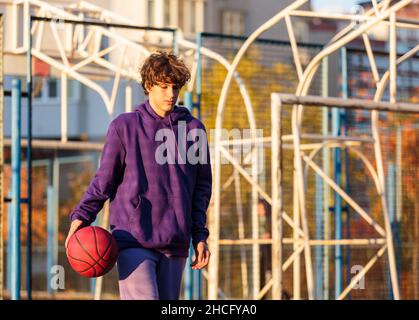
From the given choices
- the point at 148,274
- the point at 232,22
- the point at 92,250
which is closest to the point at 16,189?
the point at 92,250

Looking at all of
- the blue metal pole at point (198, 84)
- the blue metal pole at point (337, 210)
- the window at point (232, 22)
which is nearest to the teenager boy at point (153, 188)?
the blue metal pole at point (198, 84)

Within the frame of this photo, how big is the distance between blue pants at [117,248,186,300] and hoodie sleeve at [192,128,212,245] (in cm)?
18

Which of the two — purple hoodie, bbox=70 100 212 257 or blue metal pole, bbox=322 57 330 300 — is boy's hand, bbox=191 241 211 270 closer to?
purple hoodie, bbox=70 100 212 257

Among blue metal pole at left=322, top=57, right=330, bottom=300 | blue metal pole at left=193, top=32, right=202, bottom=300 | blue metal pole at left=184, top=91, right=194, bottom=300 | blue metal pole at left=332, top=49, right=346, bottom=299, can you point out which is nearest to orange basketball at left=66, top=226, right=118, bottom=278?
blue metal pole at left=184, top=91, right=194, bottom=300

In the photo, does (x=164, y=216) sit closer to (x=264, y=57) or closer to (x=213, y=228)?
(x=213, y=228)

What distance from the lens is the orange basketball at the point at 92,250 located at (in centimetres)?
668

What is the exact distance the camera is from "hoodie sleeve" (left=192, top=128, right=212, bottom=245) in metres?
6.77

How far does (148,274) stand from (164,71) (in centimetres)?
106

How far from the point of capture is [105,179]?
6.58 metres

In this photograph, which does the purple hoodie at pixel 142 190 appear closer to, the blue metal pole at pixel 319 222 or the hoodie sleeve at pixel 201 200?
A: the hoodie sleeve at pixel 201 200

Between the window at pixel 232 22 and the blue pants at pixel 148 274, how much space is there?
39874 millimetres

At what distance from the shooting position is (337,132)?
1317 centimetres

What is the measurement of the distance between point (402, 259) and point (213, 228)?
327 cm
